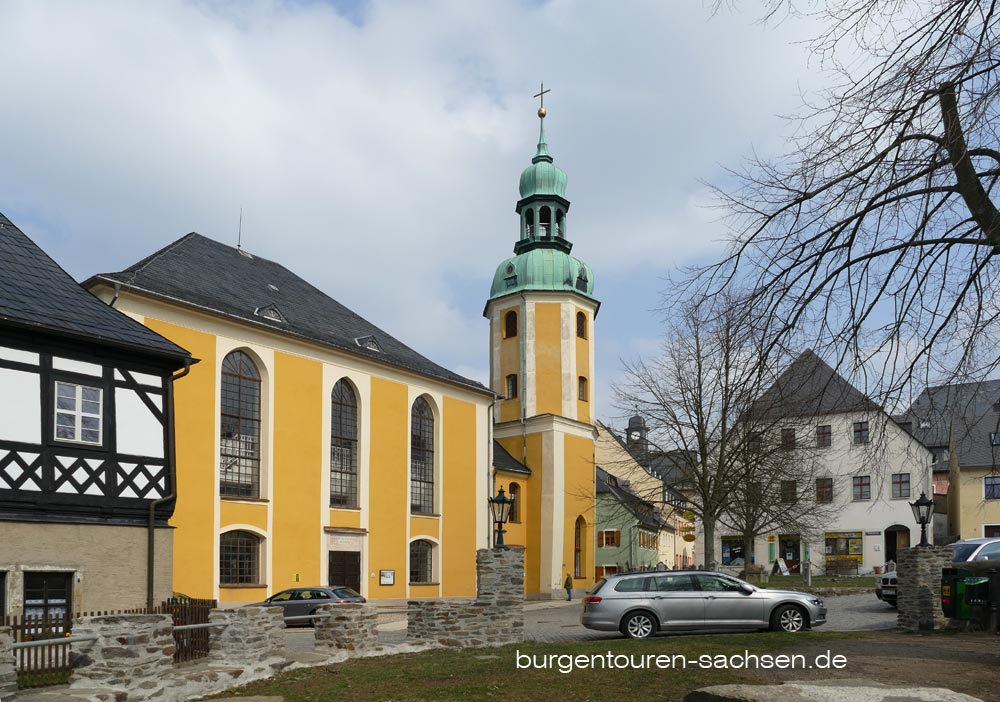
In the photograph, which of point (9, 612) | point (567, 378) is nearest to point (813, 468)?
point (567, 378)

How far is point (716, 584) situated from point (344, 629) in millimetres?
7432

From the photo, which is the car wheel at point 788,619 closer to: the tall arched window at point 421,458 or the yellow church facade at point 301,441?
the yellow church facade at point 301,441

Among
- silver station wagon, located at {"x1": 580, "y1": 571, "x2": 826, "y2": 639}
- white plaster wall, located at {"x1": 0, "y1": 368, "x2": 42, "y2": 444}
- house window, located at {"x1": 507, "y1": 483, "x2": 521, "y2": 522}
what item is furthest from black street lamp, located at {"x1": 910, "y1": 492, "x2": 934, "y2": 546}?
house window, located at {"x1": 507, "y1": 483, "x2": 521, "y2": 522}

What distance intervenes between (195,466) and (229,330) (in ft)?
14.5

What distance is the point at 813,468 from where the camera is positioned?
114 ft

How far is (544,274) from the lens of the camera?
1788 inches

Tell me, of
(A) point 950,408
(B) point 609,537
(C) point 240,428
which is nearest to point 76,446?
(C) point 240,428

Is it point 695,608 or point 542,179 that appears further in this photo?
point 542,179

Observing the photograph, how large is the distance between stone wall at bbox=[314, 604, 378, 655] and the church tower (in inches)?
975

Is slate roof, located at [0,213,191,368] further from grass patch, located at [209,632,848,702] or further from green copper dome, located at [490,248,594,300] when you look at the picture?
green copper dome, located at [490,248,594,300]

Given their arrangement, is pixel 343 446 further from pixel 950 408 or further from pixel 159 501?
pixel 950 408

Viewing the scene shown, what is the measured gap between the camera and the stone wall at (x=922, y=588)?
18.2 m

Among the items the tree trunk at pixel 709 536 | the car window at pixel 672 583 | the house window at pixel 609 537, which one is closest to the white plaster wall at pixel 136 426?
the car window at pixel 672 583

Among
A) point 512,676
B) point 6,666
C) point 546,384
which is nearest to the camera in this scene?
point 6,666
